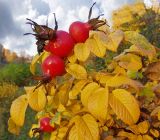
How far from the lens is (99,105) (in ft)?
3.40

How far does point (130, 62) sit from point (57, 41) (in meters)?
0.22

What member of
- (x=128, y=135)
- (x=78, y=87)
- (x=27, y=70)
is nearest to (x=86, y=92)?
(x=78, y=87)

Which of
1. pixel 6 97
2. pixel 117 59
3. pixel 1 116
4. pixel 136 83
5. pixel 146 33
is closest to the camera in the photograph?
pixel 136 83

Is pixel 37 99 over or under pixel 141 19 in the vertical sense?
under

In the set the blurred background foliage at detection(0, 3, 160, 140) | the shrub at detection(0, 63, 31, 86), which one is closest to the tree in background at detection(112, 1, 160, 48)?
the blurred background foliage at detection(0, 3, 160, 140)

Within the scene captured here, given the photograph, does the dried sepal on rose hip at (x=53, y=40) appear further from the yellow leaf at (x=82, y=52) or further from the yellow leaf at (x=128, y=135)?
the yellow leaf at (x=128, y=135)

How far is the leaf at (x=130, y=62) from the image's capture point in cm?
121

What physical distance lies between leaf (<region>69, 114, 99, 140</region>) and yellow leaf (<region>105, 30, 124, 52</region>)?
172 millimetres

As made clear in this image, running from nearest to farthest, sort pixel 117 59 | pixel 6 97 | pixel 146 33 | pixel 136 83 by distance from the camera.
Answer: pixel 136 83
pixel 117 59
pixel 6 97
pixel 146 33

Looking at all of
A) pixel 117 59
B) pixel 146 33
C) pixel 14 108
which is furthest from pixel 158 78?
Result: pixel 146 33

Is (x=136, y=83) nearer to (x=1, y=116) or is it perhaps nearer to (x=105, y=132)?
(x=105, y=132)

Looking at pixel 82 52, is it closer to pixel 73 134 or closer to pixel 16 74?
pixel 73 134

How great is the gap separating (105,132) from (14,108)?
0.25 meters

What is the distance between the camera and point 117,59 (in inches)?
49.6
